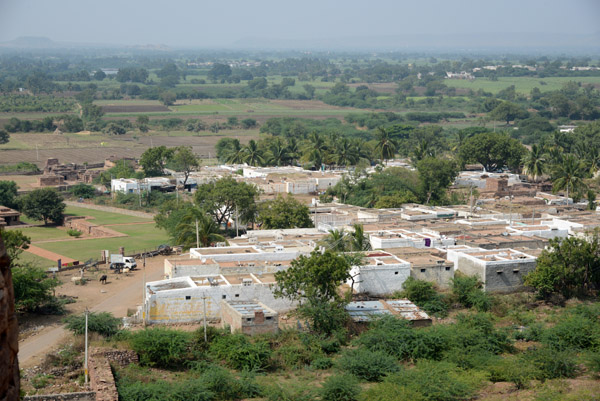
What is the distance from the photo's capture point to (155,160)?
56.5 m

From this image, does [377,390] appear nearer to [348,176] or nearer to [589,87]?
[348,176]

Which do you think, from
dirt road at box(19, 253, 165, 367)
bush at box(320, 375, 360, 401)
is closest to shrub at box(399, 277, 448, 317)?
bush at box(320, 375, 360, 401)

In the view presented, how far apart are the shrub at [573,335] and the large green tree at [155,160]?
36.7 m

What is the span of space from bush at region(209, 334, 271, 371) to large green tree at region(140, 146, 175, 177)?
35.3 m

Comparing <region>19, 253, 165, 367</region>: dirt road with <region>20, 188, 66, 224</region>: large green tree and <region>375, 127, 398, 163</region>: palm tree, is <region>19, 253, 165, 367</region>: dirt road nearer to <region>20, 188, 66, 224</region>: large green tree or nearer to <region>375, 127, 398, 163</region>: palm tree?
<region>20, 188, 66, 224</region>: large green tree

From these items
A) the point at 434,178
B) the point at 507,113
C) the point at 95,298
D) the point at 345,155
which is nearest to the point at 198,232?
the point at 95,298

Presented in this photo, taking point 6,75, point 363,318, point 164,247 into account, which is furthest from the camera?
point 6,75

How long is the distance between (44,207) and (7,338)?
38710mm

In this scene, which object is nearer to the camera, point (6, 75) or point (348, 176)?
point (348, 176)

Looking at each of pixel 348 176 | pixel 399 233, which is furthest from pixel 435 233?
pixel 348 176

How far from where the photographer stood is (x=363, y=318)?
23969 mm

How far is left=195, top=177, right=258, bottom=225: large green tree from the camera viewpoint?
1441 inches

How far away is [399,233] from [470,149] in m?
25.7

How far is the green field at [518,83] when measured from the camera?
15112 centimetres
